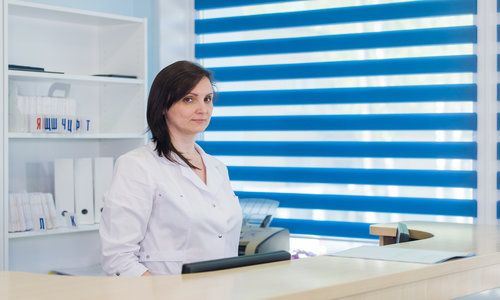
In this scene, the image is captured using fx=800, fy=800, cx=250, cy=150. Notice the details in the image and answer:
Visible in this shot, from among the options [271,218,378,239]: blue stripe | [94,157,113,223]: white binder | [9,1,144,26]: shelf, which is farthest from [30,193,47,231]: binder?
[271,218,378,239]: blue stripe

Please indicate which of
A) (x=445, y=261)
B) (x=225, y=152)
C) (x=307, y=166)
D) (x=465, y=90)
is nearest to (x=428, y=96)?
(x=465, y=90)

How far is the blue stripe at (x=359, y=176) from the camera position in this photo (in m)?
4.52

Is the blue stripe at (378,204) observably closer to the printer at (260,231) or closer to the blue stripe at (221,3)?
the printer at (260,231)

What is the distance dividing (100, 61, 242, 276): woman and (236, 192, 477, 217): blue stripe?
1809 mm

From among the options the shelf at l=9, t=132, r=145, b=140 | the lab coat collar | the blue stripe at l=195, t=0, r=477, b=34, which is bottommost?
the lab coat collar

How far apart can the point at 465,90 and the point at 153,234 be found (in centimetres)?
229

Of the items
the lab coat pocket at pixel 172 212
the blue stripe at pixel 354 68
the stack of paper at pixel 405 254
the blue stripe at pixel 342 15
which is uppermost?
the blue stripe at pixel 342 15

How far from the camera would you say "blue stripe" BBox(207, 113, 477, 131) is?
449cm

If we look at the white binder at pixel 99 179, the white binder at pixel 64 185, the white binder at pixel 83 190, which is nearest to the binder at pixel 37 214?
the white binder at pixel 64 185

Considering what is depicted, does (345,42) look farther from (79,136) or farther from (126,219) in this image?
(126,219)

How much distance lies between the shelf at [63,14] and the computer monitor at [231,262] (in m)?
2.27

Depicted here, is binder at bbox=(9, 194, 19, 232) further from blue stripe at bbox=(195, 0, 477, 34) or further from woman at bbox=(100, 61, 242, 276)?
blue stripe at bbox=(195, 0, 477, 34)

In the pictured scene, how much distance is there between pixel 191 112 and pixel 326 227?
213cm

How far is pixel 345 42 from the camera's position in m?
4.82
